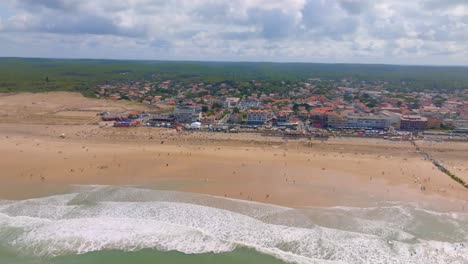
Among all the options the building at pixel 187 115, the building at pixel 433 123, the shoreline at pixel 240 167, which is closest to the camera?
the shoreline at pixel 240 167

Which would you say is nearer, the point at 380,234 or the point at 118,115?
the point at 380,234

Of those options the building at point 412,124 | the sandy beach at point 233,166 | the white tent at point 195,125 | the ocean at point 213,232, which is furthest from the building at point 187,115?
the ocean at point 213,232

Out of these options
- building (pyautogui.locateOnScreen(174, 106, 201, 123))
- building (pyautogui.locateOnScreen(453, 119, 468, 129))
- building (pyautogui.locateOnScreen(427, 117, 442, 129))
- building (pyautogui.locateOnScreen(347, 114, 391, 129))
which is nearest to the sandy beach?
building (pyautogui.locateOnScreen(174, 106, 201, 123))

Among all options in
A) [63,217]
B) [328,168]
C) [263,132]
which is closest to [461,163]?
[328,168]

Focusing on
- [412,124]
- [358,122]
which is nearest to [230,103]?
[358,122]

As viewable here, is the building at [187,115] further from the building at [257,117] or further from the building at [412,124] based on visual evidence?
the building at [412,124]

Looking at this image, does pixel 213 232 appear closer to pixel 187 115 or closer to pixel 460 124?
pixel 187 115

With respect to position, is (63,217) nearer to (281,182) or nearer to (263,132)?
(281,182)
